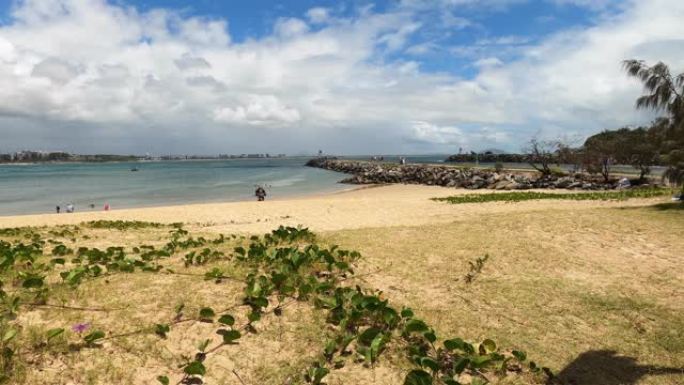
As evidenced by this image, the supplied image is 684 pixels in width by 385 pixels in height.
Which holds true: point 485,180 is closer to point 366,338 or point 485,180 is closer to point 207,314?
point 366,338

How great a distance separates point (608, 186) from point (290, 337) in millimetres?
31783

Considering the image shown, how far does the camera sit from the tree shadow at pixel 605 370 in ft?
14.3

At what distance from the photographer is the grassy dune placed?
4.03m

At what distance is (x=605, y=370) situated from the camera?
454 centimetres

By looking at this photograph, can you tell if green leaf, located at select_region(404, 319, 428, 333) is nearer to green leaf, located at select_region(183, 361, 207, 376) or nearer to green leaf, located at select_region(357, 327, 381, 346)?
green leaf, located at select_region(357, 327, 381, 346)

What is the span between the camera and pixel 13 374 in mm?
3521

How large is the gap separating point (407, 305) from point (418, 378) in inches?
83.6

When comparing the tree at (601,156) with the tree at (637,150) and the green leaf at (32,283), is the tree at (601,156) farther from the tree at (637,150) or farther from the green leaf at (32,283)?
the green leaf at (32,283)

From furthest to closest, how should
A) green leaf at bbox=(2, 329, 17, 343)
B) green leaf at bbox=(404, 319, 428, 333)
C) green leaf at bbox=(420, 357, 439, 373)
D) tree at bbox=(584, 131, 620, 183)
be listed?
tree at bbox=(584, 131, 620, 183)
green leaf at bbox=(404, 319, 428, 333)
green leaf at bbox=(420, 357, 439, 373)
green leaf at bbox=(2, 329, 17, 343)

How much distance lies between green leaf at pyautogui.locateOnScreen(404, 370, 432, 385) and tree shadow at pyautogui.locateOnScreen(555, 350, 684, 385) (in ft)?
4.96

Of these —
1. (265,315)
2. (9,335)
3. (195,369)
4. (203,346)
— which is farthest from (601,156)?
(9,335)

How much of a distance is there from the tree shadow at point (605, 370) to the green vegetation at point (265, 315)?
0.31 m

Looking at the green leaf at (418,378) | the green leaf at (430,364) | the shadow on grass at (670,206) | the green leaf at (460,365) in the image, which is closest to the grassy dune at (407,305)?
the green leaf at (430,364)

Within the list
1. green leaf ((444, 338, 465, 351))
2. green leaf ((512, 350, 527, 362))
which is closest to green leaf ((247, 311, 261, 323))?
green leaf ((444, 338, 465, 351))
